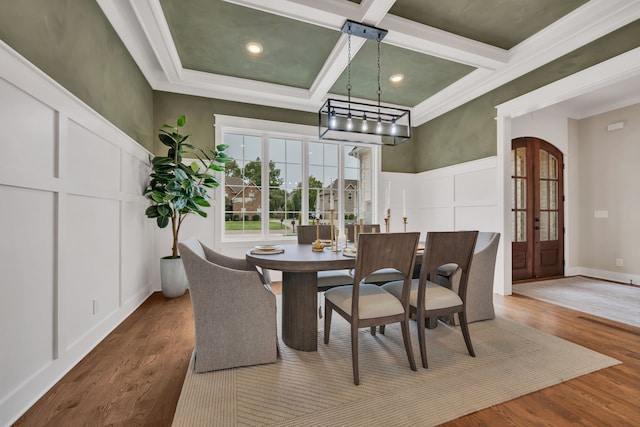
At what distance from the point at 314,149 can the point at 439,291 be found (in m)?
3.30

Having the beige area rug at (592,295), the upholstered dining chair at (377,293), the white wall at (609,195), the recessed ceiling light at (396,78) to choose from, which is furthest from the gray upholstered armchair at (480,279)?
the white wall at (609,195)

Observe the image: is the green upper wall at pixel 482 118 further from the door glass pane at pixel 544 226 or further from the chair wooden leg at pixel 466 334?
the chair wooden leg at pixel 466 334

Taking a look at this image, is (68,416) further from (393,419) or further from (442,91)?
(442,91)

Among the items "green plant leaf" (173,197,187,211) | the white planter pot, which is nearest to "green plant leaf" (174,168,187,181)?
"green plant leaf" (173,197,187,211)

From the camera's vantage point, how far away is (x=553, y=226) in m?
4.79

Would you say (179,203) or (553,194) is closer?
(179,203)

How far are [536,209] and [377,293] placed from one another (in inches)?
163

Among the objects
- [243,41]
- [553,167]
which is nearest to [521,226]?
[553,167]

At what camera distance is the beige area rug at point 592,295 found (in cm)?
296

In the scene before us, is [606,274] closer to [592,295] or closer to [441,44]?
[592,295]

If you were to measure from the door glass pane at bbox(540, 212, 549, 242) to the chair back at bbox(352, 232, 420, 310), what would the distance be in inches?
163

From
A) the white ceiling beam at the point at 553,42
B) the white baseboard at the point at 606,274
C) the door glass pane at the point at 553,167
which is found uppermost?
the white ceiling beam at the point at 553,42

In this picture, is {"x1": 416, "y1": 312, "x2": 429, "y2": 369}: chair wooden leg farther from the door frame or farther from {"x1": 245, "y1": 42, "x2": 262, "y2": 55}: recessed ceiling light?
{"x1": 245, "y1": 42, "x2": 262, "y2": 55}: recessed ceiling light

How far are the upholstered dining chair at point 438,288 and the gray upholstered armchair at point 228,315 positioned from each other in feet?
3.25
